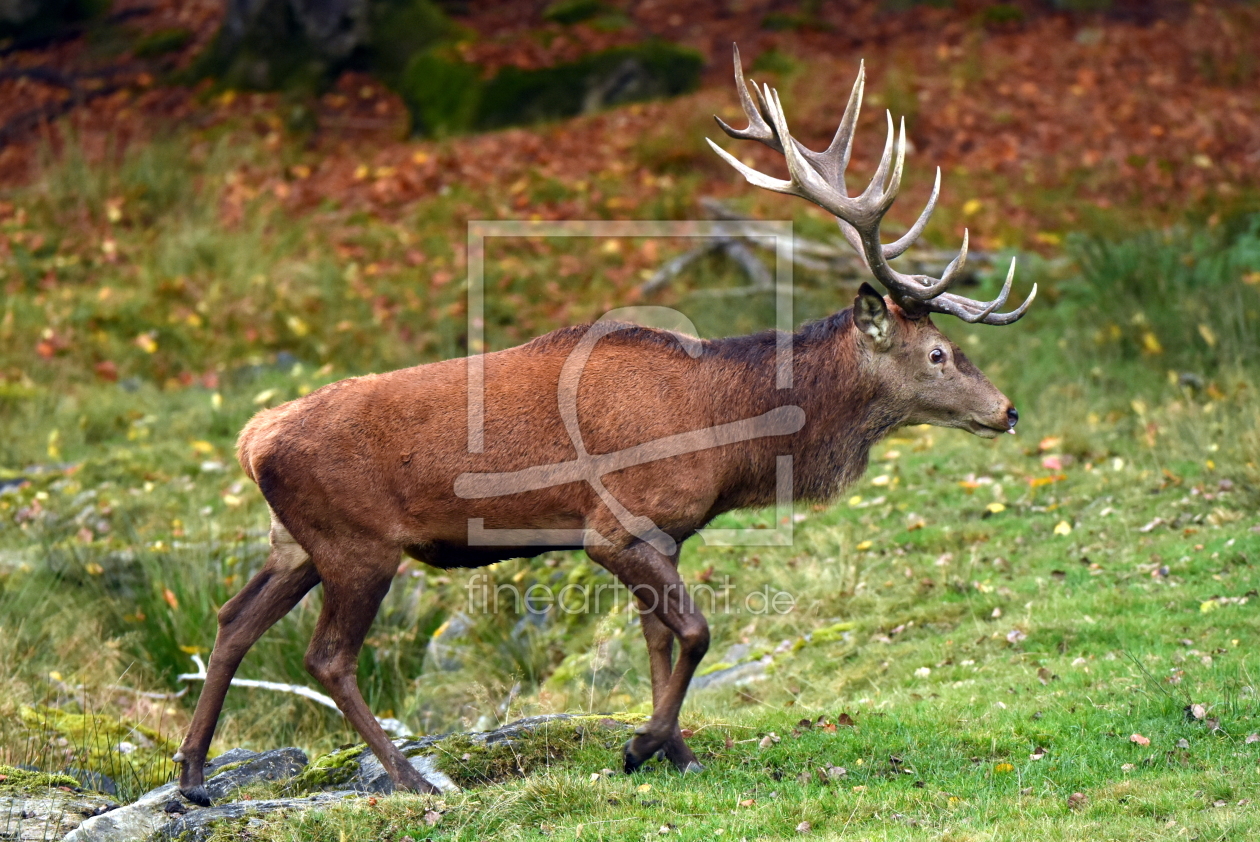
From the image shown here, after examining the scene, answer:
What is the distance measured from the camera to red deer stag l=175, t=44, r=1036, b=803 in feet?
20.0

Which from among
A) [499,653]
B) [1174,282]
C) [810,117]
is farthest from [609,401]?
[810,117]

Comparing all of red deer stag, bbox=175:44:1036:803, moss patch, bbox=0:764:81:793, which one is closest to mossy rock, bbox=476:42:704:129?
red deer stag, bbox=175:44:1036:803

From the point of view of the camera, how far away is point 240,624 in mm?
6375

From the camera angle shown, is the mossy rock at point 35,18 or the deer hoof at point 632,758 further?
the mossy rock at point 35,18

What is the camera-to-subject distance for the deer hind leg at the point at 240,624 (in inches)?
241

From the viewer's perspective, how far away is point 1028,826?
504 cm

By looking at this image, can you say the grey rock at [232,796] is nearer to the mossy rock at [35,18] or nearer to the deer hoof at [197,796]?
the deer hoof at [197,796]

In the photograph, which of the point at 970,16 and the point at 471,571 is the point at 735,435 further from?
the point at 970,16

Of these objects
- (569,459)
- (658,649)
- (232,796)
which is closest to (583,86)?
(569,459)

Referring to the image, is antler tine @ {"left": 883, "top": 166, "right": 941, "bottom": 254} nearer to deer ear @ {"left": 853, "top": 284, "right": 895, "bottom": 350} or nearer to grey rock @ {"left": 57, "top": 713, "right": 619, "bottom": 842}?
deer ear @ {"left": 853, "top": 284, "right": 895, "bottom": 350}

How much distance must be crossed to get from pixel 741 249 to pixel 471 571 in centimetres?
669

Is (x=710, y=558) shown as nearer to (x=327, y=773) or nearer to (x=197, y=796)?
(x=327, y=773)

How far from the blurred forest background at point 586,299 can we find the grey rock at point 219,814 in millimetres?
1408

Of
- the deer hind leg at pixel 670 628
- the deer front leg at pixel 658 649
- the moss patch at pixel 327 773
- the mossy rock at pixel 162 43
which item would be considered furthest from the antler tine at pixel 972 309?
the mossy rock at pixel 162 43
